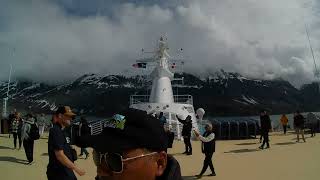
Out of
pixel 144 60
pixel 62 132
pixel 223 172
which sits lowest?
pixel 223 172

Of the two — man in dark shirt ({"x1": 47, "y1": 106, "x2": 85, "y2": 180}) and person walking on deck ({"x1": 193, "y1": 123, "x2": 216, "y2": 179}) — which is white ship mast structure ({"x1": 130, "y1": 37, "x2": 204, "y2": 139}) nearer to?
person walking on deck ({"x1": 193, "y1": 123, "x2": 216, "y2": 179})

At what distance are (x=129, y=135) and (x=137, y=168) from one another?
0.60 ft

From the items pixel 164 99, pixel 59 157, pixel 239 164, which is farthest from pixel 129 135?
pixel 164 99

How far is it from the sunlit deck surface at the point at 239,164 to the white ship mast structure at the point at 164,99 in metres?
8.07

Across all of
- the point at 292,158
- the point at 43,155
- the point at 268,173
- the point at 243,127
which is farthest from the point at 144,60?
the point at 268,173

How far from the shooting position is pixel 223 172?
12258mm

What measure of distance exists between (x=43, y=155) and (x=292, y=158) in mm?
9324

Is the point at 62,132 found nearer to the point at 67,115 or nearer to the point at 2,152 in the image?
the point at 67,115

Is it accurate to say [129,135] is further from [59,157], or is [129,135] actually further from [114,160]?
[59,157]

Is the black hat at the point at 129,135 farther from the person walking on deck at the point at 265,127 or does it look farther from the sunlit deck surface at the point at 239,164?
the person walking on deck at the point at 265,127

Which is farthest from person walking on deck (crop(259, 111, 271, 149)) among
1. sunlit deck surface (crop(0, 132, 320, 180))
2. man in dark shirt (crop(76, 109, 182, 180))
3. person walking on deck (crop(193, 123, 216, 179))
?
man in dark shirt (crop(76, 109, 182, 180))

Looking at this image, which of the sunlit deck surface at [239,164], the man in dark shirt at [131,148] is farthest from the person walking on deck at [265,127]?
the man in dark shirt at [131,148]

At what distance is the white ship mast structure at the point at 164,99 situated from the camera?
86.5ft

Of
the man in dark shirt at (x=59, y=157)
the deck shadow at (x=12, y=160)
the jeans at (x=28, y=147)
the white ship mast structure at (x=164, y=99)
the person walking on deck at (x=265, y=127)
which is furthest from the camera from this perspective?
the white ship mast structure at (x=164, y=99)
